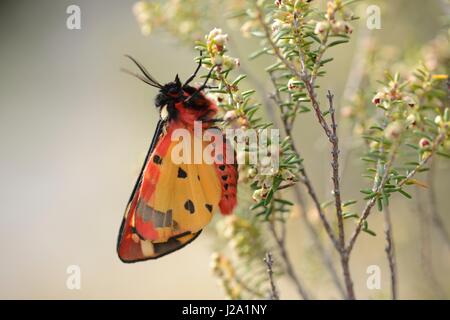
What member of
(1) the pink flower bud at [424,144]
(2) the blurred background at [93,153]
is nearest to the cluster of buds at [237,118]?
(1) the pink flower bud at [424,144]

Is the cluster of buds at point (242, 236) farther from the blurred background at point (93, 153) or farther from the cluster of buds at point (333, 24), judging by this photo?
the blurred background at point (93, 153)

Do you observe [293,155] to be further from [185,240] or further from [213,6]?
[213,6]

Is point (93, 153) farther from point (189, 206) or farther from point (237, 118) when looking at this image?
point (237, 118)

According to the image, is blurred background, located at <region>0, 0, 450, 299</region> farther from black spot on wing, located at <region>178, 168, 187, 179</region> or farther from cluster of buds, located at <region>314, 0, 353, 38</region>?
cluster of buds, located at <region>314, 0, 353, 38</region>

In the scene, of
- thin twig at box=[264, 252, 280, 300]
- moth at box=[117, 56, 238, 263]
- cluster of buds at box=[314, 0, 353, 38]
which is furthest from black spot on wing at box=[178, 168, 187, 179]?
cluster of buds at box=[314, 0, 353, 38]

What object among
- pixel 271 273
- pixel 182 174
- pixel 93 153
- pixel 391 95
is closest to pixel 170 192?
pixel 182 174
